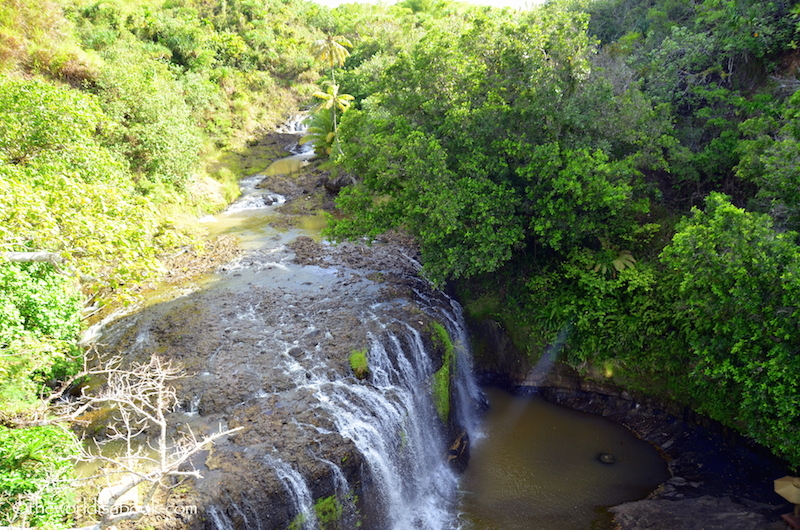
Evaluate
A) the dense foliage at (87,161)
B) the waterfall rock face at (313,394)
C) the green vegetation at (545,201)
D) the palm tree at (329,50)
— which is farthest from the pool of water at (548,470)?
the palm tree at (329,50)

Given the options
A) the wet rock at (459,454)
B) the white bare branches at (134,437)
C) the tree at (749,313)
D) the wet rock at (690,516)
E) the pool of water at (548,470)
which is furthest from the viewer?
the wet rock at (459,454)

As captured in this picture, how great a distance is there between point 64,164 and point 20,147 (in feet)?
5.79

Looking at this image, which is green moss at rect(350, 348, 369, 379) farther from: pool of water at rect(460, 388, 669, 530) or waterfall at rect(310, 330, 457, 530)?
pool of water at rect(460, 388, 669, 530)

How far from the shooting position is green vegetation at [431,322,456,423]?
49.0ft

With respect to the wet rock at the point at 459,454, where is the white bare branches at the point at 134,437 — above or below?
above

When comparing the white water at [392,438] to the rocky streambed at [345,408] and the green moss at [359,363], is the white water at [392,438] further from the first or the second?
the green moss at [359,363]

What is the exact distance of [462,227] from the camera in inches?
611

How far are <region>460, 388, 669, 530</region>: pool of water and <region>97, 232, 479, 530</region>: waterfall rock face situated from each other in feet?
3.06

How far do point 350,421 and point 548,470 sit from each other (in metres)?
6.74

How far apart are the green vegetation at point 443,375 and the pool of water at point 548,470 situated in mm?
1751

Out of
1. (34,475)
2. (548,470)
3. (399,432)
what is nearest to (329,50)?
(399,432)

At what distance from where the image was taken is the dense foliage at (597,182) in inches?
489

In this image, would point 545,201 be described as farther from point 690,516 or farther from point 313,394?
point 690,516

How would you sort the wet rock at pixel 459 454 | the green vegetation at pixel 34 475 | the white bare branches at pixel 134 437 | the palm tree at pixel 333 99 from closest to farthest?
the green vegetation at pixel 34 475 → the white bare branches at pixel 134 437 → the wet rock at pixel 459 454 → the palm tree at pixel 333 99
